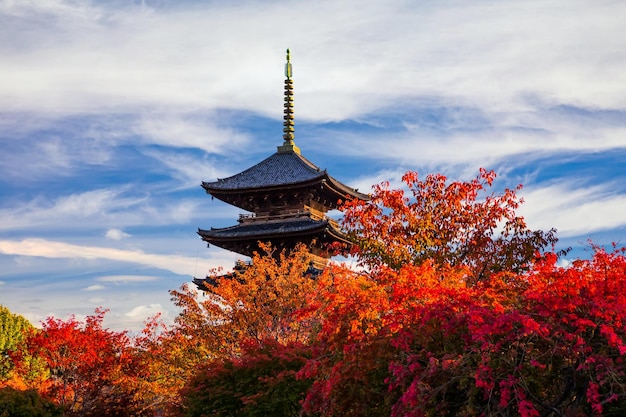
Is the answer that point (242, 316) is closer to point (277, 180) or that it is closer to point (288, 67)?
point (277, 180)

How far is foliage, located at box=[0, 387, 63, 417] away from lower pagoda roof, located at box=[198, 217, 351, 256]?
17567 mm

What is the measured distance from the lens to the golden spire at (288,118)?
45.7m

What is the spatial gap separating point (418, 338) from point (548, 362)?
200cm

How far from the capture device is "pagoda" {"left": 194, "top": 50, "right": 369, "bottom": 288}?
39625 millimetres

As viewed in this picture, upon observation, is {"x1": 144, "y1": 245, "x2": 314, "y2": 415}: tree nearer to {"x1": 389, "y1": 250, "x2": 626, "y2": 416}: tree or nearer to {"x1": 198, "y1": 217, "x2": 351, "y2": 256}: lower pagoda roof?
{"x1": 198, "y1": 217, "x2": 351, "y2": 256}: lower pagoda roof

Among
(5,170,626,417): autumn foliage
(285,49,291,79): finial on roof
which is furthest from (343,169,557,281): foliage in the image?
(285,49,291,79): finial on roof

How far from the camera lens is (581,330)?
10695 millimetres

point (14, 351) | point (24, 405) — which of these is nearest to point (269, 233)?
point (14, 351)

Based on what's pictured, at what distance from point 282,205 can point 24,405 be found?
21759mm

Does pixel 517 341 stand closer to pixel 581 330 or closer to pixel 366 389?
pixel 581 330

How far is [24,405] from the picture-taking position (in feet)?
72.4

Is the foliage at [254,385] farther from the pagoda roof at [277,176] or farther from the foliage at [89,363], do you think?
the pagoda roof at [277,176]

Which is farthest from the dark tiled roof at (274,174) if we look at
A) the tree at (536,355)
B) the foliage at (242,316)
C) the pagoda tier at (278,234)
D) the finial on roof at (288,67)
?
the tree at (536,355)

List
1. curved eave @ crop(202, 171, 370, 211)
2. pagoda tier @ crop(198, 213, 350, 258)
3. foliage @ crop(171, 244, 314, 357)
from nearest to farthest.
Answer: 1. foliage @ crop(171, 244, 314, 357)
2. pagoda tier @ crop(198, 213, 350, 258)
3. curved eave @ crop(202, 171, 370, 211)
